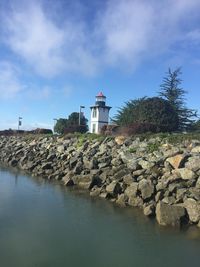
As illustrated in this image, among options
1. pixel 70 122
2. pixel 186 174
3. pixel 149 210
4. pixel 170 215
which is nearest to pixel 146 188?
pixel 149 210

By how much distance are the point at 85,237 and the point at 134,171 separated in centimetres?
849

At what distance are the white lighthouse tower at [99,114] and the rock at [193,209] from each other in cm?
3234

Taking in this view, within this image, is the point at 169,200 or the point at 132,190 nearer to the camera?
the point at 169,200

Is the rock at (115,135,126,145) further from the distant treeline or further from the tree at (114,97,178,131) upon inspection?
the distant treeline

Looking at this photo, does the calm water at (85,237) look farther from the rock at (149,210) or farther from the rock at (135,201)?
the rock at (135,201)

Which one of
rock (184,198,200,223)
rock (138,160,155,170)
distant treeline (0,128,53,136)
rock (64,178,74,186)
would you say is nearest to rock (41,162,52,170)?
rock (64,178,74,186)

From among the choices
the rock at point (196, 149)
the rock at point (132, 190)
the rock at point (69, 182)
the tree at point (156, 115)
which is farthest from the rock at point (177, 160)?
the tree at point (156, 115)

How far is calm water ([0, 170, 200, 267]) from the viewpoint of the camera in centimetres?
1352

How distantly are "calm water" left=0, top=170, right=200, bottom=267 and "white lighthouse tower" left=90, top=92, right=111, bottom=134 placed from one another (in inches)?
1115

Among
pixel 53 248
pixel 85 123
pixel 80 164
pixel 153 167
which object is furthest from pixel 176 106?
pixel 53 248

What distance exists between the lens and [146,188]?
2034 cm

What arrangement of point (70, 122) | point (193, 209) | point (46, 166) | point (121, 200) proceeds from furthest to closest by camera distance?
point (70, 122)
point (46, 166)
point (121, 200)
point (193, 209)

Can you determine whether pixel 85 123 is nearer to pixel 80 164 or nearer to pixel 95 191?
pixel 80 164

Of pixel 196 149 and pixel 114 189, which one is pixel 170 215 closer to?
pixel 114 189
